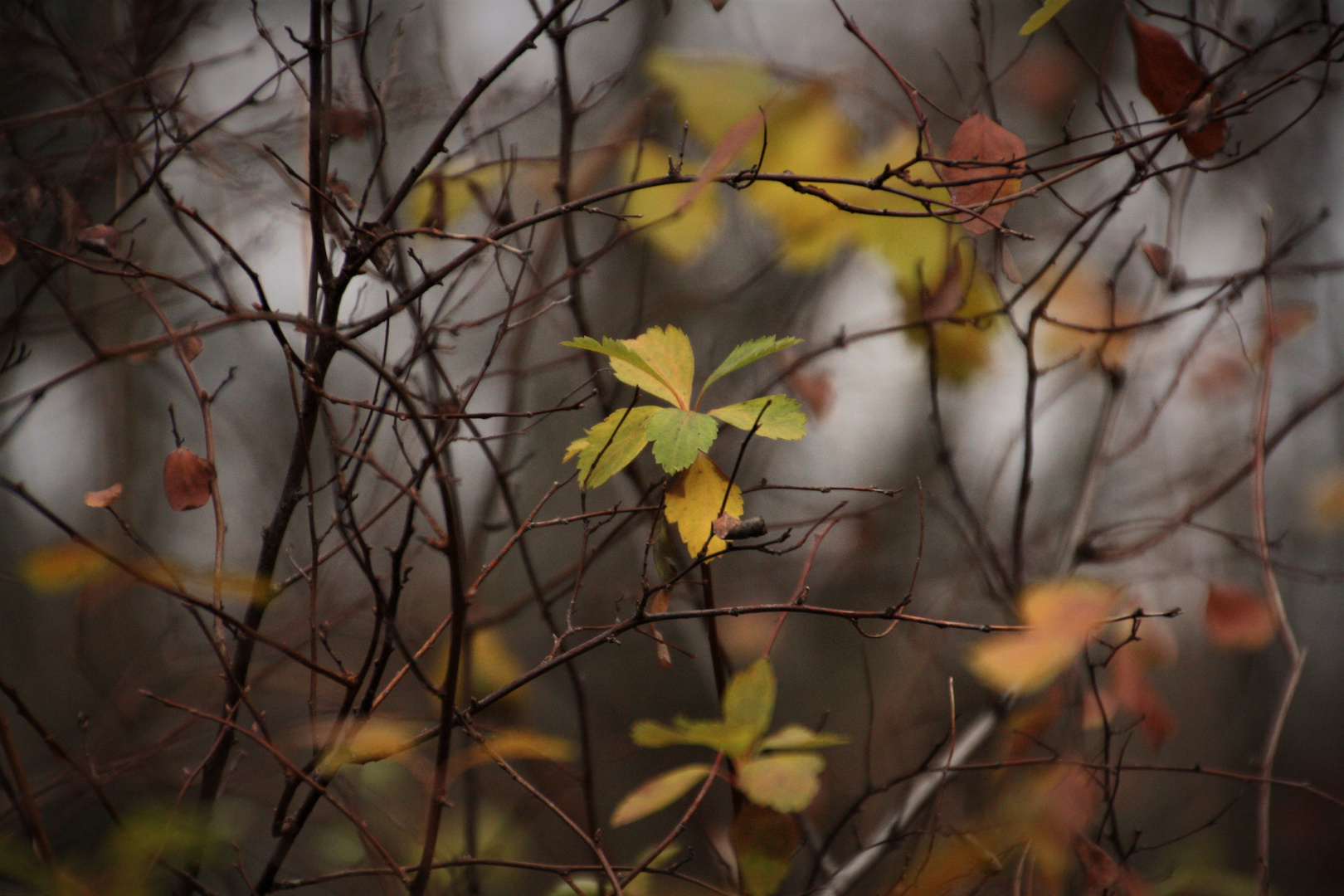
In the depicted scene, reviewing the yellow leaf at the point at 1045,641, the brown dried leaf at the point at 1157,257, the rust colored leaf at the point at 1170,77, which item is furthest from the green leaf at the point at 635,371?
the brown dried leaf at the point at 1157,257

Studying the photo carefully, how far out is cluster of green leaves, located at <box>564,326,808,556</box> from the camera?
0.65m

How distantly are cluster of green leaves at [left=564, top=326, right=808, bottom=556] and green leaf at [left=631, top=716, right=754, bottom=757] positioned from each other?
19 cm

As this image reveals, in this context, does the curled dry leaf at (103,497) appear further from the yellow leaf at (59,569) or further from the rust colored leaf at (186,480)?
the yellow leaf at (59,569)

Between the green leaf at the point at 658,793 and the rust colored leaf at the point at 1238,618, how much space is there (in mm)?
873

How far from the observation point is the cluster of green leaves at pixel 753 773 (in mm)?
726

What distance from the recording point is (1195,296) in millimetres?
1359

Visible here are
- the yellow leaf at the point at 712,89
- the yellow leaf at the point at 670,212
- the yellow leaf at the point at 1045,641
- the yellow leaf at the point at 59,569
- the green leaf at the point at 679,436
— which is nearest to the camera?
the green leaf at the point at 679,436

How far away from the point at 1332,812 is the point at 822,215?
303cm

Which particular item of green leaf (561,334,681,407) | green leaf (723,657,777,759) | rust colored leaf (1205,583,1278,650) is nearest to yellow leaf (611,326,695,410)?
green leaf (561,334,681,407)

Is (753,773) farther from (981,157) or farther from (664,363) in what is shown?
(981,157)

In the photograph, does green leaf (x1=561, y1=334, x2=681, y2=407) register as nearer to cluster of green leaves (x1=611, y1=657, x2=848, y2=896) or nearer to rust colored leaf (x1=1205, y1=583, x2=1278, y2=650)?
cluster of green leaves (x1=611, y1=657, x2=848, y2=896)

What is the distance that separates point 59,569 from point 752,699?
84 cm

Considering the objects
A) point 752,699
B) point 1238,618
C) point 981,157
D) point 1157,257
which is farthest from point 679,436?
point 1238,618

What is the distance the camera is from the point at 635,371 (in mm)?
712
